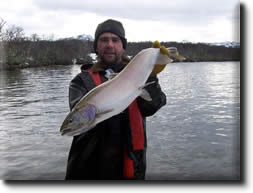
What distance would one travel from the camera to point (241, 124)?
114 inches

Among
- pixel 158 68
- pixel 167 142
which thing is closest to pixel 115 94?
pixel 158 68

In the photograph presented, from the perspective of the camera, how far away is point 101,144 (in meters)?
2.53

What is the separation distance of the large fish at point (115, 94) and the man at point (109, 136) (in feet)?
1.10

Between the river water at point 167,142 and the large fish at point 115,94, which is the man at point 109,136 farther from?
the river water at point 167,142

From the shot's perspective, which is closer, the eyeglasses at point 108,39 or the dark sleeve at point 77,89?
the dark sleeve at point 77,89

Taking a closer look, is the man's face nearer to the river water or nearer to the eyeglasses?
the eyeglasses

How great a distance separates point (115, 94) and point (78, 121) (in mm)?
331

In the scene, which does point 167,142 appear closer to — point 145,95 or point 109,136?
point 109,136

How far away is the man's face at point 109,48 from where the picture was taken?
260 cm

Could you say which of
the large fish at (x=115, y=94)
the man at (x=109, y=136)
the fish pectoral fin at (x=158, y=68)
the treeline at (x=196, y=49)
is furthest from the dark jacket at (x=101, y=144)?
the treeline at (x=196, y=49)

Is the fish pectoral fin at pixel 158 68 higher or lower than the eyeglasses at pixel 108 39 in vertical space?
lower

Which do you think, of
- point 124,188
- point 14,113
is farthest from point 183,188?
point 14,113

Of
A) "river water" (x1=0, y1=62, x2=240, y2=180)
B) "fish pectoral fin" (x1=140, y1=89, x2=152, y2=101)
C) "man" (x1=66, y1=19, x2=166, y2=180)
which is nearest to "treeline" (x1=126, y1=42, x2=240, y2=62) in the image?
"river water" (x1=0, y1=62, x2=240, y2=180)

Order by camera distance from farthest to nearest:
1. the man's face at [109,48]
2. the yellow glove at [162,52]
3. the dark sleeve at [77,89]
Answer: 1. the man's face at [109,48]
2. the dark sleeve at [77,89]
3. the yellow glove at [162,52]
